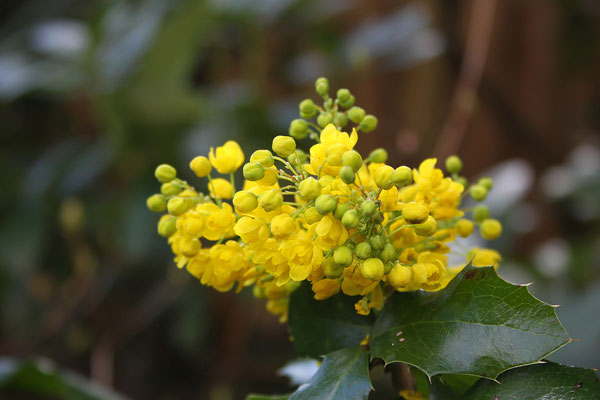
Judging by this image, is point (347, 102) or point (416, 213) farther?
point (347, 102)

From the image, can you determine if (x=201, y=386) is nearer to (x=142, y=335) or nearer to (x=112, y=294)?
(x=142, y=335)

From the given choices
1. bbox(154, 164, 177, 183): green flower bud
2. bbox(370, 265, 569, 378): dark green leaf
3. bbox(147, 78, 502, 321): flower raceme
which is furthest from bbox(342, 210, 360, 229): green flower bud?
bbox(154, 164, 177, 183): green flower bud

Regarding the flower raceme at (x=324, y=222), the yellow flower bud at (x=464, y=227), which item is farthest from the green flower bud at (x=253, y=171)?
the yellow flower bud at (x=464, y=227)

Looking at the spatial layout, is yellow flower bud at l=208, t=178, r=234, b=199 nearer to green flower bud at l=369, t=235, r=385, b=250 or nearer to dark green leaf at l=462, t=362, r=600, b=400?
green flower bud at l=369, t=235, r=385, b=250

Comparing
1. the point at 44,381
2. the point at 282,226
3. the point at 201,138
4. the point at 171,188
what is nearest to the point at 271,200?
the point at 282,226

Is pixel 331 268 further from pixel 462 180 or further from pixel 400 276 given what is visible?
pixel 462 180

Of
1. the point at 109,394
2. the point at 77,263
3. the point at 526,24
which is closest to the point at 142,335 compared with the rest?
the point at 77,263
